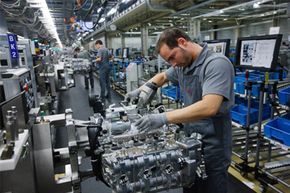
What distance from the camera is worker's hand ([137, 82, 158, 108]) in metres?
1.99

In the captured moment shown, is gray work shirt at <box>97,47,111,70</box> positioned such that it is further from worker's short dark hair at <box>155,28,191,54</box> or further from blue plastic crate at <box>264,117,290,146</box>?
worker's short dark hair at <box>155,28,191,54</box>

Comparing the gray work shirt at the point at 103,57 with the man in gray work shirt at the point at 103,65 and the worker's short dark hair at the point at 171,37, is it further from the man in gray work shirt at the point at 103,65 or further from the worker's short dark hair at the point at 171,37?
the worker's short dark hair at the point at 171,37

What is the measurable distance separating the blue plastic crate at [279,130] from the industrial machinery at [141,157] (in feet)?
4.45

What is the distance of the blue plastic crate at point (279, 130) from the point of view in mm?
2451

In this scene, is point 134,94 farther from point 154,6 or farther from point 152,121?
point 154,6

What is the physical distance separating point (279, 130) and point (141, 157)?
178 cm

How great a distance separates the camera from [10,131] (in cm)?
108

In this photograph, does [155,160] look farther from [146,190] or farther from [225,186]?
[225,186]

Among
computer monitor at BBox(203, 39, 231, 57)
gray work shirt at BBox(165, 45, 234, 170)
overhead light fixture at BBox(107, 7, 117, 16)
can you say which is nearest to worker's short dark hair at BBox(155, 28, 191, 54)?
gray work shirt at BBox(165, 45, 234, 170)

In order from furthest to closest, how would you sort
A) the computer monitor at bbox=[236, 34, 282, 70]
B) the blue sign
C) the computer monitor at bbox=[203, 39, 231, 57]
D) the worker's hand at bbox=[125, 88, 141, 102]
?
the computer monitor at bbox=[203, 39, 231, 57] → the blue sign → the computer monitor at bbox=[236, 34, 282, 70] → the worker's hand at bbox=[125, 88, 141, 102]

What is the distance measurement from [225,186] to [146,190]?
27.2 inches

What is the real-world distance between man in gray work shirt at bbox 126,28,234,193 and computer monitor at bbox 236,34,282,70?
50.9 inches

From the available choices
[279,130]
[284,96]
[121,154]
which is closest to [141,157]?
[121,154]

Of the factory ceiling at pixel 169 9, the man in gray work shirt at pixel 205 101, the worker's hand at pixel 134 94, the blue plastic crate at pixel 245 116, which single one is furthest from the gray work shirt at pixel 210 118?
the factory ceiling at pixel 169 9
